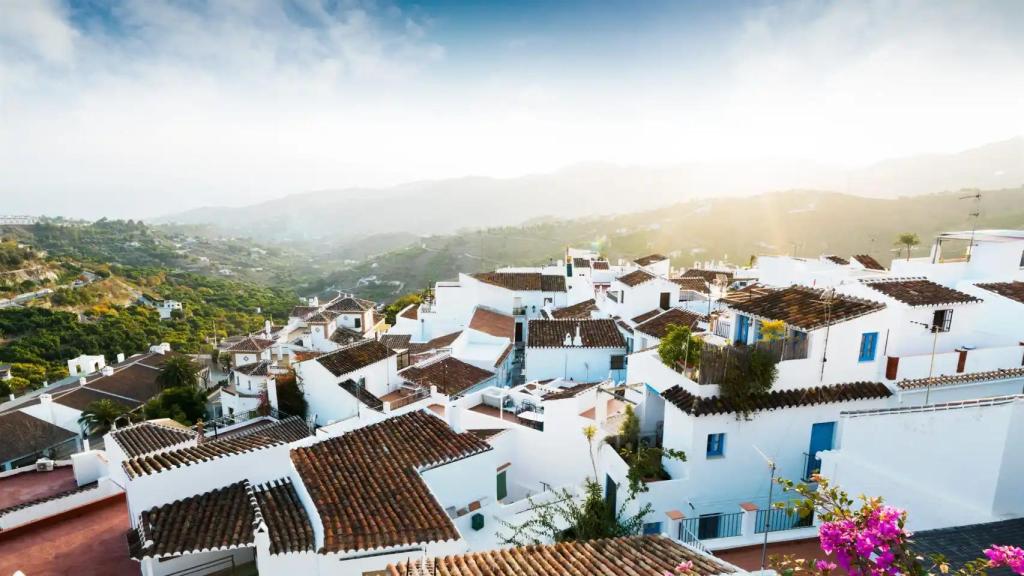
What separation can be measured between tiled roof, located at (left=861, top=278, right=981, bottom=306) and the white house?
37.9 ft

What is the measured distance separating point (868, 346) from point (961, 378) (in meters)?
2.23

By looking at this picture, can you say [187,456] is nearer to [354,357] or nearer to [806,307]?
[354,357]

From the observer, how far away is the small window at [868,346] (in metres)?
12.6

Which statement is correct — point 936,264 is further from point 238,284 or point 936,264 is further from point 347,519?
point 238,284

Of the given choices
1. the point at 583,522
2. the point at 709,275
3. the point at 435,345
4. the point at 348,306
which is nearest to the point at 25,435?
the point at 348,306

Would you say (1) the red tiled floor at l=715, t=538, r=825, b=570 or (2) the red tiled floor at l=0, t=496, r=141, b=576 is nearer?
(1) the red tiled floor at l=715, t=538, r=825, b=570

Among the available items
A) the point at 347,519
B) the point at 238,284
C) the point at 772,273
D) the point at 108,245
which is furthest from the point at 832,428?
the point at 108,245

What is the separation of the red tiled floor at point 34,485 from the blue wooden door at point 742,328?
19724 millimetres

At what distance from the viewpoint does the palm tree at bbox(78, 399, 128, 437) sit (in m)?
32.6

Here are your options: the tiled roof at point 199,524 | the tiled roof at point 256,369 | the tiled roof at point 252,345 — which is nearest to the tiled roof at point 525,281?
the tiled roof at point 256,369

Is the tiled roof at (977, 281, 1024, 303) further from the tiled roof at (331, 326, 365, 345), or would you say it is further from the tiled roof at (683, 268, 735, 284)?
the tiled roof at (331, 326, 365, 345)

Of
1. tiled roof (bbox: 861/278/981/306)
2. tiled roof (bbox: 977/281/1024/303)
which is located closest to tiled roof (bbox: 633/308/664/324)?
tiled roof (bbox: 861/278/981/306)

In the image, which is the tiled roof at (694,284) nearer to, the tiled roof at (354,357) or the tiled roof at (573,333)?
the tiled roof at (573,333)

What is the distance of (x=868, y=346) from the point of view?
41.6 feet
